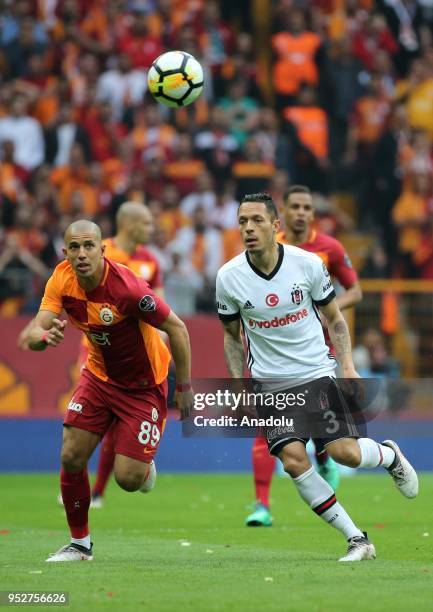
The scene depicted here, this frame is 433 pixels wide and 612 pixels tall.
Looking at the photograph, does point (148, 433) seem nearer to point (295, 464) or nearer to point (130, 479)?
point (130, 479)

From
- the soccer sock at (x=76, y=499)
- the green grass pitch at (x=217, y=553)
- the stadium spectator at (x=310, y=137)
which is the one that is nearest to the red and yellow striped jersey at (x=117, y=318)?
the soccer sock at (x=76, y=499)

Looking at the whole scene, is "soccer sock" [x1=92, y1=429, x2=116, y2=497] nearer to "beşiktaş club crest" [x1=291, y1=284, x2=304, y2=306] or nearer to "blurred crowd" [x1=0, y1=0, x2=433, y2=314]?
"beşiktaş club crest" [x1=291, y1=284, x2=304, y2=306]

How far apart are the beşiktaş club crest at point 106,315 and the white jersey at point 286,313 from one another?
2.72 ft

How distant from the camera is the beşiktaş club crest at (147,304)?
27.5ft

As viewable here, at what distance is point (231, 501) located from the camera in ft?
45.4

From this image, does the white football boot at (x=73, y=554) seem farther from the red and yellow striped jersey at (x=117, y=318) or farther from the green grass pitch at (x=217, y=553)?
the red and yellow striped jersey at (x=117, y=318)

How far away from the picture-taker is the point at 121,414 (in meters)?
8.77

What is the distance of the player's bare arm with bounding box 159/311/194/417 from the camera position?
834 cm

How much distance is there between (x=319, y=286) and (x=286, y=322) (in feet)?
1.06

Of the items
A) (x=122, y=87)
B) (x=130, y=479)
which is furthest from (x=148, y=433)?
(x=122, y=87)

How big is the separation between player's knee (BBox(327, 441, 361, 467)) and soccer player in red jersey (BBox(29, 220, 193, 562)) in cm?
97

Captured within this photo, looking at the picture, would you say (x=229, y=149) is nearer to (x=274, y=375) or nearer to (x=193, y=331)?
(x=193, y=331)

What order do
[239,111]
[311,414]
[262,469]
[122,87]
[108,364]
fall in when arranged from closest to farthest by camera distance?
[311,414]
[108,364]
[262,469]
[122,87]
[239,111]

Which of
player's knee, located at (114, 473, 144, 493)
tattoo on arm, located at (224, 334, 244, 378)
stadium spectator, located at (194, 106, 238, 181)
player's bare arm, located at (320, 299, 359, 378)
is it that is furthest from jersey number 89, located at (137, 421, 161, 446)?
stadium spectator, located at (194, 106, 238, 181)
